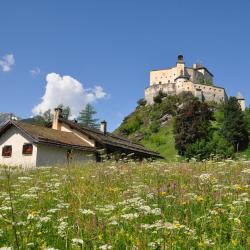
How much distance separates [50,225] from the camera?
5.77 meters

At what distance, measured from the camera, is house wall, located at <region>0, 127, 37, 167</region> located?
3719 cm

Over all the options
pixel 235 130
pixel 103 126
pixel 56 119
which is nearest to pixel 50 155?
pixel 56 119

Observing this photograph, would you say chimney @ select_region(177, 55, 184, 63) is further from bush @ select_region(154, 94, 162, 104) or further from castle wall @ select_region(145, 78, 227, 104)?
bush @ select_region(154, 94, 162, 104)

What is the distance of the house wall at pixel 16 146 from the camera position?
122 ft

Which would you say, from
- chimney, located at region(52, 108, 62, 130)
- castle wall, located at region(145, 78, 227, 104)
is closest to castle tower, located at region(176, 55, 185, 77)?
castle wall, located at region(145, 78, 227, 104)

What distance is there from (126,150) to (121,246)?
41470mm

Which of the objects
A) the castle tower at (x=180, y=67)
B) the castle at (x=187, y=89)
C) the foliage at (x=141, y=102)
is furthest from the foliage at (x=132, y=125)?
the castle tower at (x=180, y=67)

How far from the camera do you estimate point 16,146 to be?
39.2 meters

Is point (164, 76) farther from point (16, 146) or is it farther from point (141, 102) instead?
point (16, 146)

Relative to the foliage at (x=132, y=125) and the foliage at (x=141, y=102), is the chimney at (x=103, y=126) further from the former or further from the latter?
the foliage at (x=141, y=102)

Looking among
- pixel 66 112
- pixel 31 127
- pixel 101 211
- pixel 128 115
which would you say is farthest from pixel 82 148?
pixel 128 115

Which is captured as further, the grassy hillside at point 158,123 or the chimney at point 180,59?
the chimney at point 180,59

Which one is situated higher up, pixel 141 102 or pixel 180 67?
pixel 180 67

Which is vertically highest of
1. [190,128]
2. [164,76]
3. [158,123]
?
[164,76]
